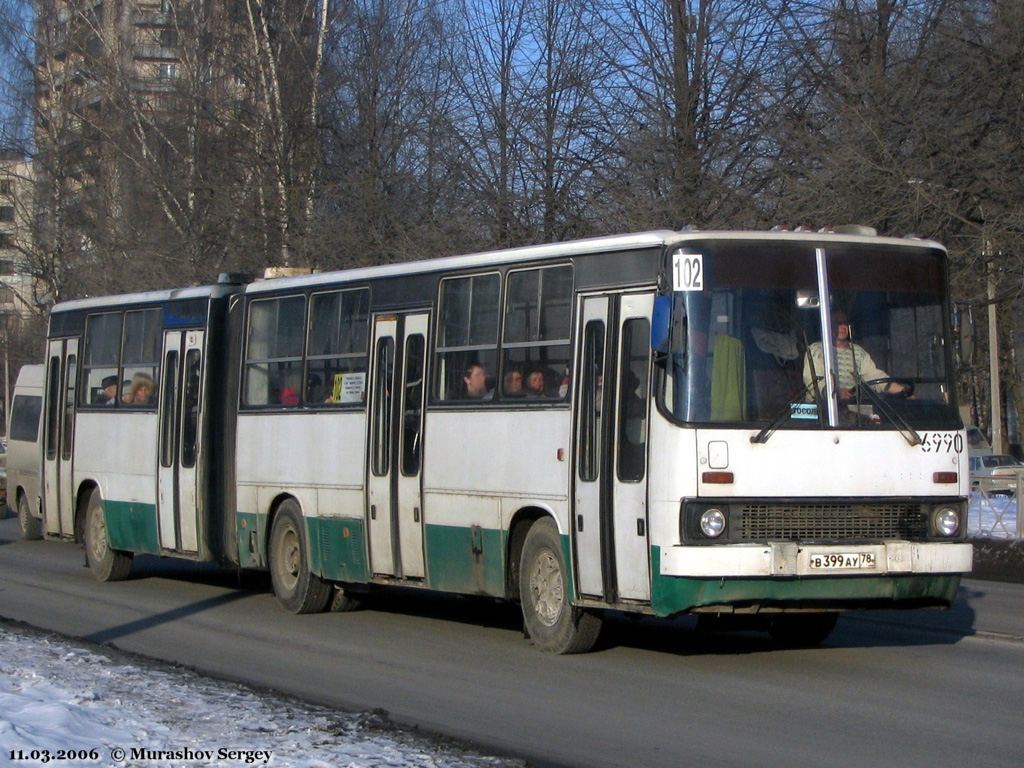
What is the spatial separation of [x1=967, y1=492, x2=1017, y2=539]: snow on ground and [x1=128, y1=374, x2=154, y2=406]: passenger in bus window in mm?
10274

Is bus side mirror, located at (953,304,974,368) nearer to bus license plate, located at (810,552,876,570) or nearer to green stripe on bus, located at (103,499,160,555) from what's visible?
bus license plate, located at (810,552,876,570)

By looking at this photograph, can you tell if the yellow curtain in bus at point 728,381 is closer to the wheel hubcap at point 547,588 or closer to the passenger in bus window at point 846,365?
the passenger in bus window at point 846,365

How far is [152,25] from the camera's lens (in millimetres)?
38438

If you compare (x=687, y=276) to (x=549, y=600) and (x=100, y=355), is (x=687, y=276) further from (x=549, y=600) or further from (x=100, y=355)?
(x=100, y=355)

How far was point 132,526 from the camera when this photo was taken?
1794cm

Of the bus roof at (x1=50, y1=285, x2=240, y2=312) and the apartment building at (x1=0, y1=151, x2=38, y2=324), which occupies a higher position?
the apartment building at (x1=0, y1=151, x2=38, y2=324)

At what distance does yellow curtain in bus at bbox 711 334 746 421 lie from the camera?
10578 mm

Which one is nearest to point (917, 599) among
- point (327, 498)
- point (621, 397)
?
point (621, 397)

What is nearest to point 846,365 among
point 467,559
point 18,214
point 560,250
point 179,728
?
point 560,250

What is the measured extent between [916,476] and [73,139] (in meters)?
35.3

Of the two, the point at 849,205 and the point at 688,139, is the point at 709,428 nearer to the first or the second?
the point at 849,205

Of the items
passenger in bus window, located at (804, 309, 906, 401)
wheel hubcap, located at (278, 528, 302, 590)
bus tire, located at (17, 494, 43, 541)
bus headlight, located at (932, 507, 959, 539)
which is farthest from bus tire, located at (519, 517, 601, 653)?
bus tire, located at (17, 494, 43, 541)

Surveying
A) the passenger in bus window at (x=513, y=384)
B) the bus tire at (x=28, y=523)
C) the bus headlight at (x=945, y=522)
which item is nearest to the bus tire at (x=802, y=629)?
the bus headlight at (x=945, y=522)

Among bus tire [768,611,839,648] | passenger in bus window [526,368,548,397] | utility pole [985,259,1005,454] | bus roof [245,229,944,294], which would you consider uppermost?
utility pole [985,259,1005,454]
